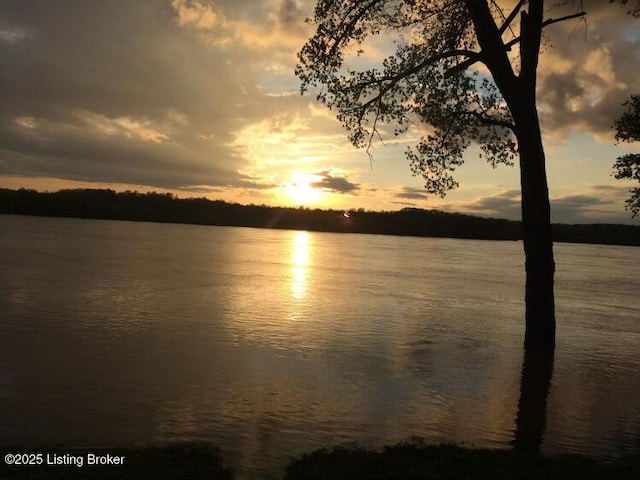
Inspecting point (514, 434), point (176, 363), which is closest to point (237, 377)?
point (176, 363)

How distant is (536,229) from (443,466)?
1061cm

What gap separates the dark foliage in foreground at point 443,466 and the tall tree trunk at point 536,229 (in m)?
→ 8.53

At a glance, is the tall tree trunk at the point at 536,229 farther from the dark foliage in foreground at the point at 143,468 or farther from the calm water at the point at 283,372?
the dark foliage in foreground at the point at 143,468

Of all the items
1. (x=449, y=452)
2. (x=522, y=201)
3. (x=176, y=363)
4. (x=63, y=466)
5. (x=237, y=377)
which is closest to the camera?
(x=63, y=466)

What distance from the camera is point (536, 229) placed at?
16859 mm

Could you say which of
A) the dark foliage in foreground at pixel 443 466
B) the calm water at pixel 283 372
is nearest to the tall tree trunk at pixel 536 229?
the calm water at pixel 283 372

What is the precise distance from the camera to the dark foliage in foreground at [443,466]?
7.70 meters

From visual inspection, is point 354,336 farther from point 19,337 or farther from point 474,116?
point 19,337

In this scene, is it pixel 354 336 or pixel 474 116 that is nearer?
pixel 474 116

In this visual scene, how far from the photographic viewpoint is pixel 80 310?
24.8 metres

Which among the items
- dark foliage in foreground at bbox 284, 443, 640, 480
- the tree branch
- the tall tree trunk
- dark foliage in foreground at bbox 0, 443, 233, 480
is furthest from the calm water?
the tree branch

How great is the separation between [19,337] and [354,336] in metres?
11.9

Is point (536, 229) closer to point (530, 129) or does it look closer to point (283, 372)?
point (530, 129)

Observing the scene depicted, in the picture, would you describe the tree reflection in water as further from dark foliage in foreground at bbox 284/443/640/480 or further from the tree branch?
the tree branch
